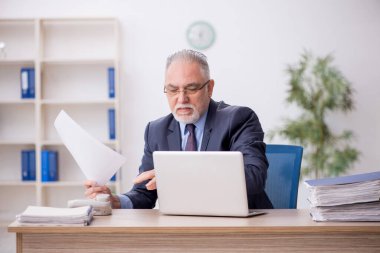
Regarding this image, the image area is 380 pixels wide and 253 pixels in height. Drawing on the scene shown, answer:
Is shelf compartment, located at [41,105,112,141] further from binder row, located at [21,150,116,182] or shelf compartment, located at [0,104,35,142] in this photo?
binder row, located at [21,150,116,182]

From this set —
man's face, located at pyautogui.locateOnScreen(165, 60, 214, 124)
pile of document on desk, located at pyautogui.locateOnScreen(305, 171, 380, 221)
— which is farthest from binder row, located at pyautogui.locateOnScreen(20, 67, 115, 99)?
pile of document on desk, located at pyautogui.locateOnScreen(305, 171, 380, 221)

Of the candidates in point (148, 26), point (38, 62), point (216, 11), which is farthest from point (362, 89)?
point (38, 62)

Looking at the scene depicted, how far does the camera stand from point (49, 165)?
646cm

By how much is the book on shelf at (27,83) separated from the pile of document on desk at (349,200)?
4.82 meters

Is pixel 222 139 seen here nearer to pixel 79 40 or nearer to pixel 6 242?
pixel 6 242

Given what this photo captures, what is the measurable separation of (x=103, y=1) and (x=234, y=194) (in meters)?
4.84

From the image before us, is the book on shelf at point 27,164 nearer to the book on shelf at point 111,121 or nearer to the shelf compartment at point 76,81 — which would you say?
the shelf compartment at point 76,81

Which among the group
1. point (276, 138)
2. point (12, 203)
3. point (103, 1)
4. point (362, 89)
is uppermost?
point (103, 1)

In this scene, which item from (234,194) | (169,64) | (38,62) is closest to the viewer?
(234,194)

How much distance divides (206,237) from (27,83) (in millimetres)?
4780

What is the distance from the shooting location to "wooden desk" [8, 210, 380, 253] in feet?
6.76

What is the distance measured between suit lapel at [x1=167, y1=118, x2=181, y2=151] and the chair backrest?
468 millimetres

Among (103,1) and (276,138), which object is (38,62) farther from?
(276,138)

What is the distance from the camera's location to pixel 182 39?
21.8 ft
